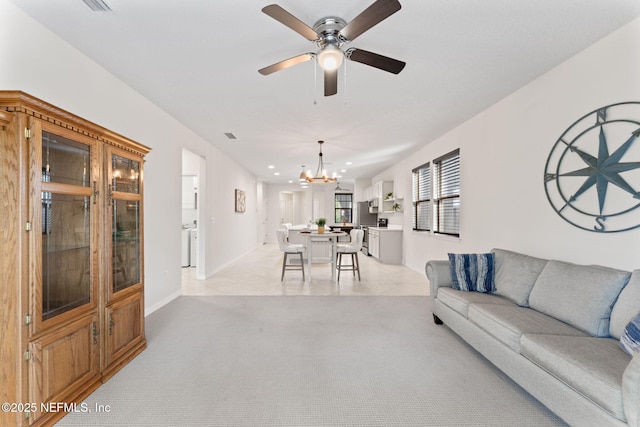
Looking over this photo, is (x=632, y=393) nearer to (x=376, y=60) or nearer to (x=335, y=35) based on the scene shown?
(x=376, y=60)

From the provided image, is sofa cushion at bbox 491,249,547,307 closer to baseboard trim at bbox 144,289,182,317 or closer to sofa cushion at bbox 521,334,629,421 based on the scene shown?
sofa cushion at bbox 521,334,629,421

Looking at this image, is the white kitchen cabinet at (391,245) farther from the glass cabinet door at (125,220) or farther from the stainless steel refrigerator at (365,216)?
the glass cabinet door at (125,220)

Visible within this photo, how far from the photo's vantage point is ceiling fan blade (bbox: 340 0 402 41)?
1.51 m

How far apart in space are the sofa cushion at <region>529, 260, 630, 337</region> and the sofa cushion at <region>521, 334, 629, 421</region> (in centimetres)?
15

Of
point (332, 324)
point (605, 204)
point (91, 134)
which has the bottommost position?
point (332, 324)

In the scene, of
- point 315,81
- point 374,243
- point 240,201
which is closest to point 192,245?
point 240,201

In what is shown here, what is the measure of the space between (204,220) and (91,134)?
3.35 m

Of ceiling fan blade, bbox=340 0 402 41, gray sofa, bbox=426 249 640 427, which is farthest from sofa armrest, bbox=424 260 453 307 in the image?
ceiling fan blade, bbox=340 0 402 41

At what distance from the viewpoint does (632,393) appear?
1.25 m

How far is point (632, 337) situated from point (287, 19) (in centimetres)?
264

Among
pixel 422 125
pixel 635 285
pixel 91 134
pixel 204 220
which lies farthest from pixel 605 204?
pixel 204 220

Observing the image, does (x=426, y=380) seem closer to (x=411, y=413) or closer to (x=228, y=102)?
(x=411, y=413)

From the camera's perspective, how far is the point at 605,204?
7.48 feet

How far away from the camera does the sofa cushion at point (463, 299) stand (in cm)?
256
